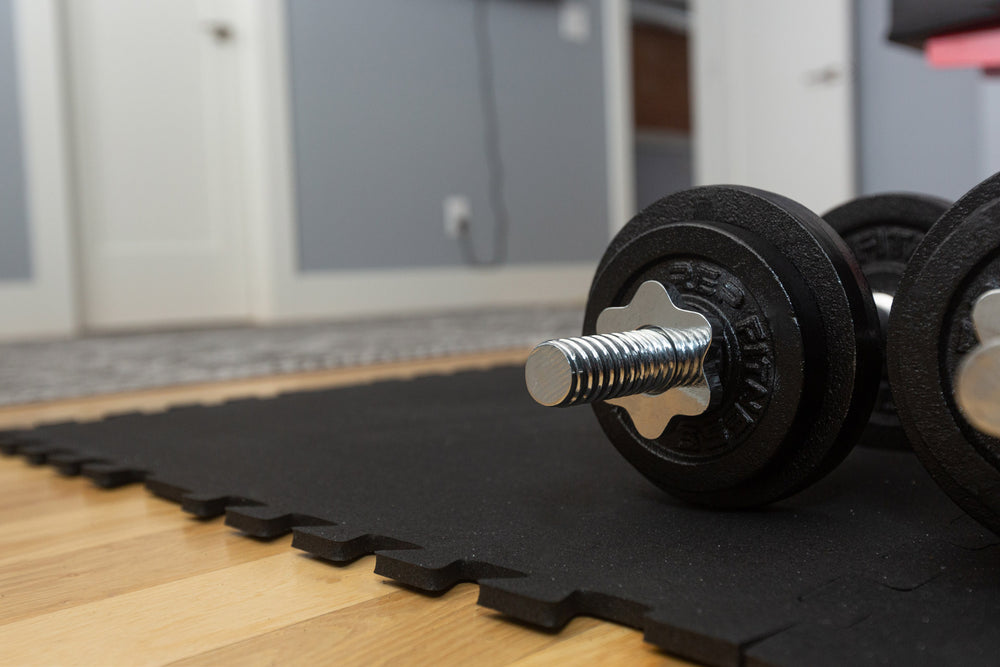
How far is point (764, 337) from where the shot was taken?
497 mm

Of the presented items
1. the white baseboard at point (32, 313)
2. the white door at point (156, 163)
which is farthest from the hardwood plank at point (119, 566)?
the white door at point (156, 163)

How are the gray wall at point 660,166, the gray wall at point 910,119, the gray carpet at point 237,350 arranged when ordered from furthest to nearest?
the gray wall at point 660,166, the gray wall at point 910,119, the gray carpet at point 237,350

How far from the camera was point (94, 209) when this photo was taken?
10.2 ft

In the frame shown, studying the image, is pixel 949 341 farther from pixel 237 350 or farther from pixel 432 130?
pixel 432 130

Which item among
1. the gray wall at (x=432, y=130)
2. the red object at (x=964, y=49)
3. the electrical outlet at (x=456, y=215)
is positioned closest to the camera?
the red object at (x=964, y=49)

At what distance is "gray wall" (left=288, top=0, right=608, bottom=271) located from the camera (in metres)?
3.39

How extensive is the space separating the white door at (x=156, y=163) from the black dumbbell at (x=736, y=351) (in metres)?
2.96

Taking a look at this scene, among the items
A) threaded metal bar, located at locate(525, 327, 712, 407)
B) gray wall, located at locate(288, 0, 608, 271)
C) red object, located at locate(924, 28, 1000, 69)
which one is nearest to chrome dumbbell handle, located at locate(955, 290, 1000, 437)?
threaded metal bar, located at locate(525, 327, 712, 407)

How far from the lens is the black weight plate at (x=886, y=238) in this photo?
0.69 metres

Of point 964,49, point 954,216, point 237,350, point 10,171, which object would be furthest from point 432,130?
point 954,216

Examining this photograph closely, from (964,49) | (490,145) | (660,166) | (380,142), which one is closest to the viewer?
(964,49)

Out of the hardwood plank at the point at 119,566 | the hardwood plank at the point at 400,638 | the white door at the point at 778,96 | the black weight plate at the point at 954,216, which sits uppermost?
the white door at the point at 778,96

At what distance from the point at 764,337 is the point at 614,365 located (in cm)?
9

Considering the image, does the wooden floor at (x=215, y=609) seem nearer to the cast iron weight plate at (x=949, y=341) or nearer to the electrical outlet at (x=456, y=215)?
the cast iron weight plate at (x=949, y=341)
